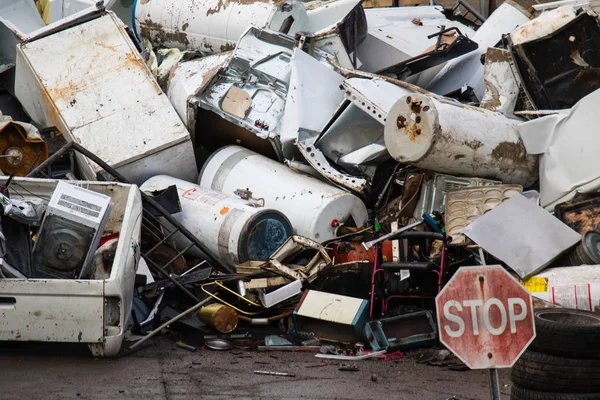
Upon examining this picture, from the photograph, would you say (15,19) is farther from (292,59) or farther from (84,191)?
(84,191)

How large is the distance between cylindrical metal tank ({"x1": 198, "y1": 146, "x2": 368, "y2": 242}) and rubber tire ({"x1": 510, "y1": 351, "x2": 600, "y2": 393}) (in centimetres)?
331

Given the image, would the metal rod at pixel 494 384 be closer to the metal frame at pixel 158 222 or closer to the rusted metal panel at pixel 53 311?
the rusted metal panel at pixel 53 311

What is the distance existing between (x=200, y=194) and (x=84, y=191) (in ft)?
7.34

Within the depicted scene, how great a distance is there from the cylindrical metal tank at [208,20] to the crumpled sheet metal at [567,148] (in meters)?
3.64

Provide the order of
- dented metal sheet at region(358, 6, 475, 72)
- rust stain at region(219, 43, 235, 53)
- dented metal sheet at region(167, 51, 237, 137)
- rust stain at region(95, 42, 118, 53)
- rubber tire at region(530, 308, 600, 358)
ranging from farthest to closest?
1. rust stain at region(219, 43, 235, 53)
2. dented metal sheet at region(358, 6, 475, 72)
3. rust stain at region(95, 42, 118, 53)
4. dented metal sheet at region(167, 51, 237, 137)
5. rubber tire at region(530, 308, 600, 358)

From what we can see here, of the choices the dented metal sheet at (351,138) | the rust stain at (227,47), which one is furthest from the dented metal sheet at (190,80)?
the dented metal sheet at (351,138)

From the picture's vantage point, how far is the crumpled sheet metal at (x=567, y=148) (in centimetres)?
764

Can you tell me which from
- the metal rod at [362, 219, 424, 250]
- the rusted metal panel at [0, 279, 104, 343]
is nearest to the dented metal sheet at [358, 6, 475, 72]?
the metal rod at [362, 219, 424, 250]

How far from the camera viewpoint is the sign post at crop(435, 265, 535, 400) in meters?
4.12

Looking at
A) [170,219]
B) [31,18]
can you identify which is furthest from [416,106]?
[31,18]

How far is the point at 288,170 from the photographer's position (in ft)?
29.2

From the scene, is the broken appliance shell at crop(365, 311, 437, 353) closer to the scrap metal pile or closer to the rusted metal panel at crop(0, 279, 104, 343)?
the scrap metal pile

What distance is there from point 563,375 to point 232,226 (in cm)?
366

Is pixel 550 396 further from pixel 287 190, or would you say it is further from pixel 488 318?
pixel 287 190
